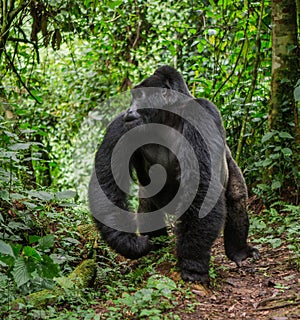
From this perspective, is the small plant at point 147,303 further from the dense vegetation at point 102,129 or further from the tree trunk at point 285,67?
the tree trunk at point 285,67

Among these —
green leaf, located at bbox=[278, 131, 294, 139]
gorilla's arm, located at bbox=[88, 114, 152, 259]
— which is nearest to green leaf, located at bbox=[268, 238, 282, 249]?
gorilla's arm, located at bbox=[88, 114, 152, 259]

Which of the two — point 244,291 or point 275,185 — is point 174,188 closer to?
point 244,291

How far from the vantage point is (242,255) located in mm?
4078

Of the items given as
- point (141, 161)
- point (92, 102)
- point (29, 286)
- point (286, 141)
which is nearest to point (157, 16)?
point (92, 102)

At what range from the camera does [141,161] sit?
13.6ft

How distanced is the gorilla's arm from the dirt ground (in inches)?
23.8

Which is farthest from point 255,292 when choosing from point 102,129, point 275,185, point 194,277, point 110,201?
point 102,129

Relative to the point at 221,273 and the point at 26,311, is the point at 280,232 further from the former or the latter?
the point at 26,311

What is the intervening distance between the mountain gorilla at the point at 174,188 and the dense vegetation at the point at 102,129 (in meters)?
0.23

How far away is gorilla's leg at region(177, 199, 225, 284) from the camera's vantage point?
3.40 meters

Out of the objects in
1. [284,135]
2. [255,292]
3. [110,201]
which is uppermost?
[284,135]

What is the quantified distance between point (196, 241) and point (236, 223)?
84cm

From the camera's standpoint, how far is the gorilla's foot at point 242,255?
403cm

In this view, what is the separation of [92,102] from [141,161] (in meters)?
5.56
